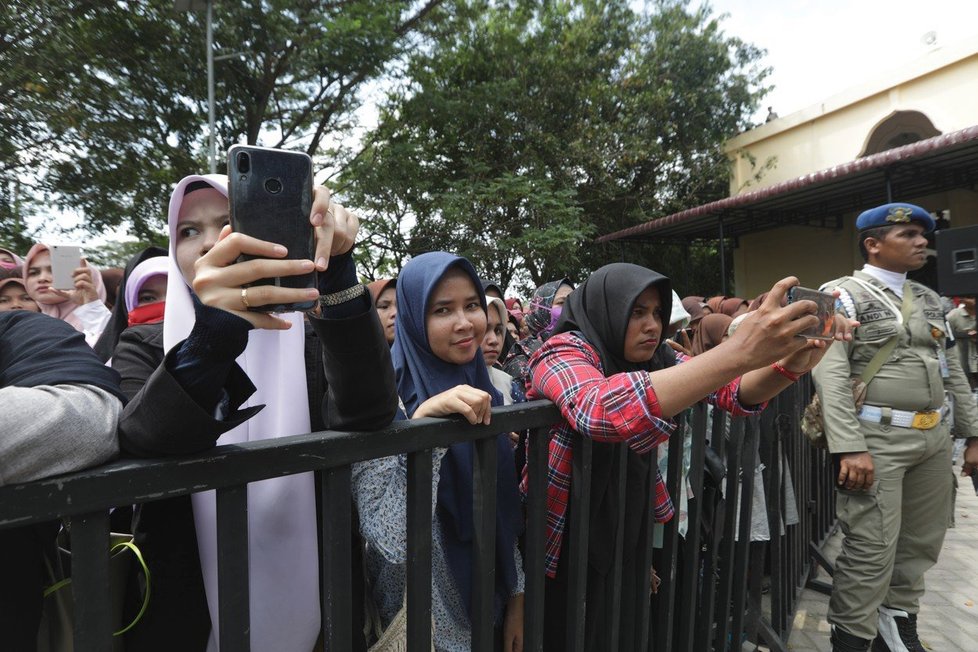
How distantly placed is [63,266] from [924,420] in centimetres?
444

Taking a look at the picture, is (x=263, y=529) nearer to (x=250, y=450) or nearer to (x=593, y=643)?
(x=250, y=450)

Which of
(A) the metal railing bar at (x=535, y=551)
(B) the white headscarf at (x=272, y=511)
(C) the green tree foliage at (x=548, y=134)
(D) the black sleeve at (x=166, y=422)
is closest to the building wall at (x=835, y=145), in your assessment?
(C) the green tree foliage at (x=548, y=134)

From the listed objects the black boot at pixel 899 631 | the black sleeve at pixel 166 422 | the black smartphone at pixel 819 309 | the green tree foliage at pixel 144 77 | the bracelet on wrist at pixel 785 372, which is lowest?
the black boot at pixel 899 631

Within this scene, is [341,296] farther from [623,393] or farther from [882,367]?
[882,367]

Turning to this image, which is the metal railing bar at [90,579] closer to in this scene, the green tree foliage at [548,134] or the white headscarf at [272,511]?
the white headscarf at [272,511]

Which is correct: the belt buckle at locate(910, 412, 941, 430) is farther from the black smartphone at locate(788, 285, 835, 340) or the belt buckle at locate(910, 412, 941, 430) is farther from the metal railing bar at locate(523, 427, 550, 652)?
the metal railing bar at locate(523, 427, 550, 652)

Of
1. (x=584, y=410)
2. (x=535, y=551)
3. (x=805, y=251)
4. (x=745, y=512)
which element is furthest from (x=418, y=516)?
(x=805, y=251)

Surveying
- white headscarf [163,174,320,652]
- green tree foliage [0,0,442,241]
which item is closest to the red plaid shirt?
white headscarf [163,174,320,652]

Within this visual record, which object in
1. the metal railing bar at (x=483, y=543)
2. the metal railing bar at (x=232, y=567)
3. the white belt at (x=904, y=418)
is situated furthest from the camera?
the white belt at (x=904, y=418)

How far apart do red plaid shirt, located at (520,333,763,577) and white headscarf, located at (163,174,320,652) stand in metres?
0.64

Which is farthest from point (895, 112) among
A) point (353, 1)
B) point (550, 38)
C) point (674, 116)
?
point (353, 1)

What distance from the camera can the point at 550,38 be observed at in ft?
46.4

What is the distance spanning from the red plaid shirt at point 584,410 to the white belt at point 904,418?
5.16 ft

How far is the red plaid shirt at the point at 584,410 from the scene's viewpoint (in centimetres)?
142
